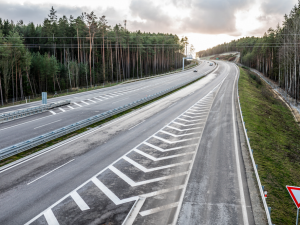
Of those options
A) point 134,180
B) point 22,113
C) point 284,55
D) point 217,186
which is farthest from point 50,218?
point 284,55

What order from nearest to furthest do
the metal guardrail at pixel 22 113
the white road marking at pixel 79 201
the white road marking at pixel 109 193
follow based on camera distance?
the white road marking at pixel 79 201 → the white road marking at pixel 109 193 → the metal guardrail at pixel 22 113

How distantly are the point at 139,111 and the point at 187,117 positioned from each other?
22.3ft

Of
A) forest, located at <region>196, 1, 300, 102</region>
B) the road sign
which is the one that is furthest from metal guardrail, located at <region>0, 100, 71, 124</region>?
forest, located at <region>196, 1, 300, 102</region>

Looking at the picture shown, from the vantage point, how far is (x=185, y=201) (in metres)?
10.8

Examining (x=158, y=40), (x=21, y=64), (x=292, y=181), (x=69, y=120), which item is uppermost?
(x=158, y=40)

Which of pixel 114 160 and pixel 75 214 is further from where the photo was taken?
pixel 114 160

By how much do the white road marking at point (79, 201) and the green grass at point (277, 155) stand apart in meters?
7.72

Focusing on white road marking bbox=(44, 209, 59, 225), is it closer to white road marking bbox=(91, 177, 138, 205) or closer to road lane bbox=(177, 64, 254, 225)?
white road marking bbox=(91, 177, 138, 205)

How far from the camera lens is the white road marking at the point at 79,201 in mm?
10422

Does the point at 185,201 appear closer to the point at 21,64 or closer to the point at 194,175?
the point at 194,175

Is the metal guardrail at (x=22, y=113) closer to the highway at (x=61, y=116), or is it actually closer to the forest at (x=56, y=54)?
the highway at (x=61, y=116)

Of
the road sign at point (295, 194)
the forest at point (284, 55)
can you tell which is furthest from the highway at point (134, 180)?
the forest at point (284, 55)

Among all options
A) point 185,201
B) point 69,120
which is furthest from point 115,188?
point 69,120

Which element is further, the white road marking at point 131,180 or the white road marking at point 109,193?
the white road marking at point 131,180
